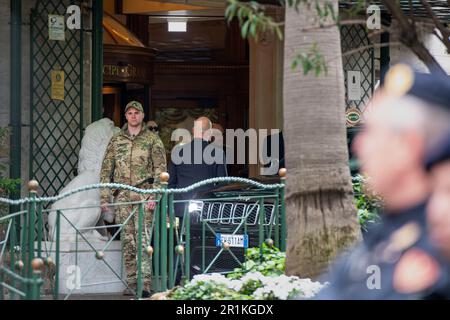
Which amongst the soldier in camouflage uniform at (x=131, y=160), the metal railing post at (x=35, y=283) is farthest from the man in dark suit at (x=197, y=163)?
the metal railing post at (x=35, y=283)

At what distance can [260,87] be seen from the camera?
19.3 meters

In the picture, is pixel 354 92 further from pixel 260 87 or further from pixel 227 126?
pixel 227 126

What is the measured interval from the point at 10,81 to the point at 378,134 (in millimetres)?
10334

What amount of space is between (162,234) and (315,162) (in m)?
1.62

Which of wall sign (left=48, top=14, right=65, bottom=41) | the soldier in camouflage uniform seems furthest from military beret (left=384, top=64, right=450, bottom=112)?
wall sign (left=48, top=14, right=65, bottom=41)

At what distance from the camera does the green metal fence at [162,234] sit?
7.89 metres

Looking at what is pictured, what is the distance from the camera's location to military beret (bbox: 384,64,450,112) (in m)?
3.14

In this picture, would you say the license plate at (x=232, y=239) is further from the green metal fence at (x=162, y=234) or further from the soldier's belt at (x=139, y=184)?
the soldier's belt at (x=139, y=184)

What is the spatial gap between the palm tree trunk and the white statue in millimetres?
3616

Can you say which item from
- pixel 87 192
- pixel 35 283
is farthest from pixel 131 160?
pixel 35 283

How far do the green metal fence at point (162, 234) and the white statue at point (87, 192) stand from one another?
0.12 m

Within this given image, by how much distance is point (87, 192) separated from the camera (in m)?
11.4
